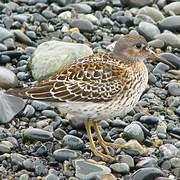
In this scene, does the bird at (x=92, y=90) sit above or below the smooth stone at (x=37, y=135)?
above

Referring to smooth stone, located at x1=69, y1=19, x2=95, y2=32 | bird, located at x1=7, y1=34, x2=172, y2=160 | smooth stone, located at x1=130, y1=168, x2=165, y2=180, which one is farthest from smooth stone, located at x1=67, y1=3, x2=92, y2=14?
smooth stone, located at x1=130, y1=168, x2=165, y2=180

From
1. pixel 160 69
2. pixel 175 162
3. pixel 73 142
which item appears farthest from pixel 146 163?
pixel 160 69

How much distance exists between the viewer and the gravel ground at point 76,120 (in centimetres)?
757

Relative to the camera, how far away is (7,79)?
31.5 ft

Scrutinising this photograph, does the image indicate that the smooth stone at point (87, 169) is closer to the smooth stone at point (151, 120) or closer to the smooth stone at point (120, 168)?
the smooth stone at point (120, 168)

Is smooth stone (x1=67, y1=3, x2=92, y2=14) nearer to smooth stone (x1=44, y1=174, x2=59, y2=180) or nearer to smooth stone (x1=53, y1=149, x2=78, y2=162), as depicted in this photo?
smooth stone (x1=53, y1=149, x2=78, y2=162)

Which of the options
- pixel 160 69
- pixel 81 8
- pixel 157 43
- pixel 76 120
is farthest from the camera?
pixel 81 8

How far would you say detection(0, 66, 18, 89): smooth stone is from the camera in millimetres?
9562

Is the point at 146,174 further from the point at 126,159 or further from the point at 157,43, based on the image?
the point at 157,43

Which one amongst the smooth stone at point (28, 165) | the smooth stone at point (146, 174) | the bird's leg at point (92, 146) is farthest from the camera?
the bird's leg at point (92, 146)

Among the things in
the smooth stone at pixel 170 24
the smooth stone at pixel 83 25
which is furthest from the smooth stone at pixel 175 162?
the smooth stone at pixel 170 24

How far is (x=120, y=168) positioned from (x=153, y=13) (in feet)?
19.9

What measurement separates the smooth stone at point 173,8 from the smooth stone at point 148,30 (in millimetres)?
1168

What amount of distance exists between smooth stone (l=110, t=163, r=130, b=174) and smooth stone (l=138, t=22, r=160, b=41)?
186 inches
